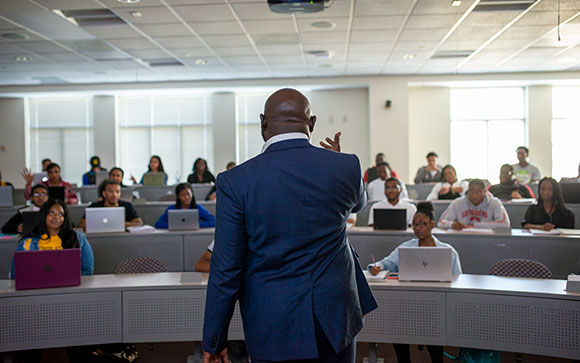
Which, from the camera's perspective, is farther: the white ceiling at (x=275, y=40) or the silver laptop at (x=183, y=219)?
the white ceiling at (x=275, y=40)

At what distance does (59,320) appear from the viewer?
3080mm

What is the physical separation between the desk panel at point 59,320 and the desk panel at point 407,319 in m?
1.54

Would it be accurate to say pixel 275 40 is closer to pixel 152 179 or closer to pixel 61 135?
pixel 152 179

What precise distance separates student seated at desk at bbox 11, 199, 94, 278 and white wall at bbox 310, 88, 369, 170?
369 inches

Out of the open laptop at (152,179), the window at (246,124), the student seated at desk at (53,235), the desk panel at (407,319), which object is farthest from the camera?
the window at (246,124)

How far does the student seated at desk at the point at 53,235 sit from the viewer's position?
13.4 feet

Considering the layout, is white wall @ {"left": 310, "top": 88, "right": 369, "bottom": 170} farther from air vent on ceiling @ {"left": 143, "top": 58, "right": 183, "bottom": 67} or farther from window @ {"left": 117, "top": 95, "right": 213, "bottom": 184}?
air vent on ceiling @ {"left": 143, "top": 58, "right": 183, "bottom": 67}

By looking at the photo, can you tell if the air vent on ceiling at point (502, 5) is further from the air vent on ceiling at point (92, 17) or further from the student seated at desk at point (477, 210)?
the air vent on ceiling at point (92, 17)

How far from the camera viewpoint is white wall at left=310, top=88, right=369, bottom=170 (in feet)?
43.1

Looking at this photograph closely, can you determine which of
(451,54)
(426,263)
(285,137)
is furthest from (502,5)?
(285,137)

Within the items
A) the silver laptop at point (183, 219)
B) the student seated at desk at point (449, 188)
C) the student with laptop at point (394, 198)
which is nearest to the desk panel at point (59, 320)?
the silver laptop at point (183, 219)

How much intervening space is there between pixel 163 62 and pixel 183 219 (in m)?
5.78

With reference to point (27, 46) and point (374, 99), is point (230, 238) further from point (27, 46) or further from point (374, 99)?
point (374, 99)

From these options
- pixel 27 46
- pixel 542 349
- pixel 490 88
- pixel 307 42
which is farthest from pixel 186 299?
pixel 490 88
